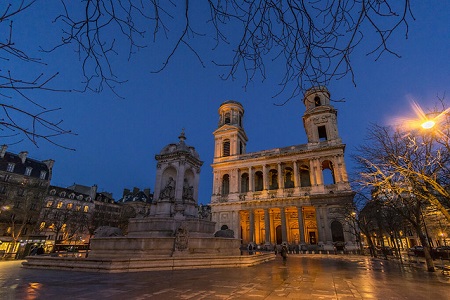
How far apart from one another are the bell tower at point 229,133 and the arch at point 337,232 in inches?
913

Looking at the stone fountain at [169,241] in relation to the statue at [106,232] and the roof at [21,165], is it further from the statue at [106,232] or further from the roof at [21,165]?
the roof at [21,165]

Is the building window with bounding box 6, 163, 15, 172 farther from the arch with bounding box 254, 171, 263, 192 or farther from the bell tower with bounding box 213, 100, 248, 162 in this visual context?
the arch with bounding box 254, 171, 263, 192

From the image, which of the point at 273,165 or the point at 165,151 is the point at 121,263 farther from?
the point at 273,165

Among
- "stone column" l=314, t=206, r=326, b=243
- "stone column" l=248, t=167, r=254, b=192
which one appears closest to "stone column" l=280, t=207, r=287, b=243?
"stone column" l=314, t=206, r=326, b=243

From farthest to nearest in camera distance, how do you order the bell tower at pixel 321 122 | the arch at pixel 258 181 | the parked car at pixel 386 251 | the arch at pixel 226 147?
the arch at pixel 226 147
the arch at pixel 258 181
the bell tower at pixel 321 122
the parked car at pixel 386 251

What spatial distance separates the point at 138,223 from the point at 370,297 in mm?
13198

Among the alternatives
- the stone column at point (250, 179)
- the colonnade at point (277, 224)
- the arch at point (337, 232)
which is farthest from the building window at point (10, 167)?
the arch at point (337, 232)

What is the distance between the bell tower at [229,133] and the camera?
50375 millimetres

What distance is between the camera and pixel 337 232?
35.8 metres

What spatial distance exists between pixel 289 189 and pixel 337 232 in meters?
10.3

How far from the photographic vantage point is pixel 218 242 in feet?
44.5

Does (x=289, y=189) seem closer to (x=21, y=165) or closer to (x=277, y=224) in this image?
(x=277, y=224)

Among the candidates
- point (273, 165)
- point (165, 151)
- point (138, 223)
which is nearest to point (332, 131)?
point (273, 165)

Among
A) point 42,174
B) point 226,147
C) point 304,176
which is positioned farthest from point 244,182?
point 42,174
